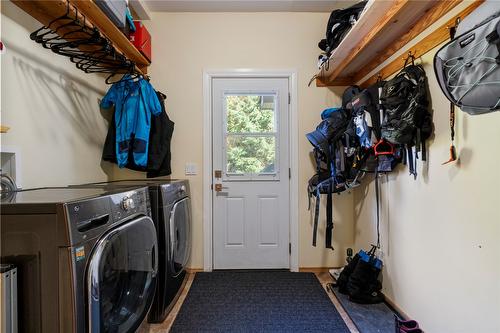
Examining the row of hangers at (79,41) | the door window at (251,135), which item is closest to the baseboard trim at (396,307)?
the door window at (251,135)

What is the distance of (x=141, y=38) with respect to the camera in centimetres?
231

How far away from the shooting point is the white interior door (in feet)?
8.54

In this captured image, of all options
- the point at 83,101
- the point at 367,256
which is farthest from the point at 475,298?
the point at 83,101

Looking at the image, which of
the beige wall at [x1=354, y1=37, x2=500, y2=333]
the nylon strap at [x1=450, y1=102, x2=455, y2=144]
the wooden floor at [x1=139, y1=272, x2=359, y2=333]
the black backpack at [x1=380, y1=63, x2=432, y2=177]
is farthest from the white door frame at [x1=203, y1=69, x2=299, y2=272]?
the nylon strap at [x1=450, y1=102, x2=455, y2=144]

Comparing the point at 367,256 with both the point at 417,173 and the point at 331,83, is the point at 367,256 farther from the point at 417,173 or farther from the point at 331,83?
the point at 331,83

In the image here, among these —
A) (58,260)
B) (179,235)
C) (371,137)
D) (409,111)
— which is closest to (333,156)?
(371,137)

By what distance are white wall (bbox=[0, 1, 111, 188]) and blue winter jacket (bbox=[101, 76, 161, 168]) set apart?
0.65 ft

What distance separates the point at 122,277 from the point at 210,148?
1578 mm

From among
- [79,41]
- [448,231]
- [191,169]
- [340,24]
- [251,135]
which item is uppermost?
[340,24]

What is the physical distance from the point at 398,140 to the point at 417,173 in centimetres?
27

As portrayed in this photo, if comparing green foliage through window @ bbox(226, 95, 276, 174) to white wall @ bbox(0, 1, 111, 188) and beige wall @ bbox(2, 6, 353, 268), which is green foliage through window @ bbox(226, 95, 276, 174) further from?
white wall @ bbox(0, 1, 111, 188)

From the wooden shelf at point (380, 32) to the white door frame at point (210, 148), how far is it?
45 cm

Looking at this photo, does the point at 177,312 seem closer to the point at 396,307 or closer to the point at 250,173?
the point at 250,173

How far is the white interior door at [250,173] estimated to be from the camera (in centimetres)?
260
